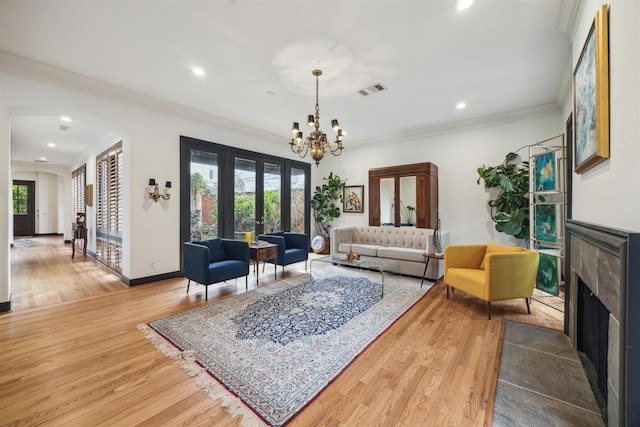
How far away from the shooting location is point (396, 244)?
18.0 feet

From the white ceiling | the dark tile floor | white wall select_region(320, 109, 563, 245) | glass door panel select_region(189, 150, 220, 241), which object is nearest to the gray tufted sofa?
white wall select_region(320, 109, 563, 245)

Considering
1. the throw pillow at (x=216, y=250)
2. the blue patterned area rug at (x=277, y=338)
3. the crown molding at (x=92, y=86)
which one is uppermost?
the crown molding at (x=92, y=86)

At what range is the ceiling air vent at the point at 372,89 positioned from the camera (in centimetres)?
376

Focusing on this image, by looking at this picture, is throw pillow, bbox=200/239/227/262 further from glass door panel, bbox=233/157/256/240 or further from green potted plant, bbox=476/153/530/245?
green potted plant, bbox=476/153/530/245

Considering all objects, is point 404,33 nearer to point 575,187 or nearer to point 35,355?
point 575,187

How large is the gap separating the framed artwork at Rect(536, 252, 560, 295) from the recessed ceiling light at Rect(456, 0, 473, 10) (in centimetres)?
327

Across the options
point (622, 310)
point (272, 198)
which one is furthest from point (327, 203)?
point (622, 310)

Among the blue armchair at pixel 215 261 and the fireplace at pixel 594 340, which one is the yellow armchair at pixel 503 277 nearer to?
the fireplace at pixel 594 340

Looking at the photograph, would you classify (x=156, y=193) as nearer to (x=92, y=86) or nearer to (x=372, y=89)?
(x=92, y=86)

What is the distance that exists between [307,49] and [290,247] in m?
3.62

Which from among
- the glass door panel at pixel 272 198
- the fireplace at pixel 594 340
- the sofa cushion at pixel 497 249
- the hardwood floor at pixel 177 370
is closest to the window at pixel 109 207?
the hardwood floor at pixel 177 370

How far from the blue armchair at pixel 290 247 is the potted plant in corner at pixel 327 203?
1.74m

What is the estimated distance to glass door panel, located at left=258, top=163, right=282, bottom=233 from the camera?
20.6 ft

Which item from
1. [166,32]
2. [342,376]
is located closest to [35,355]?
[342,376]
